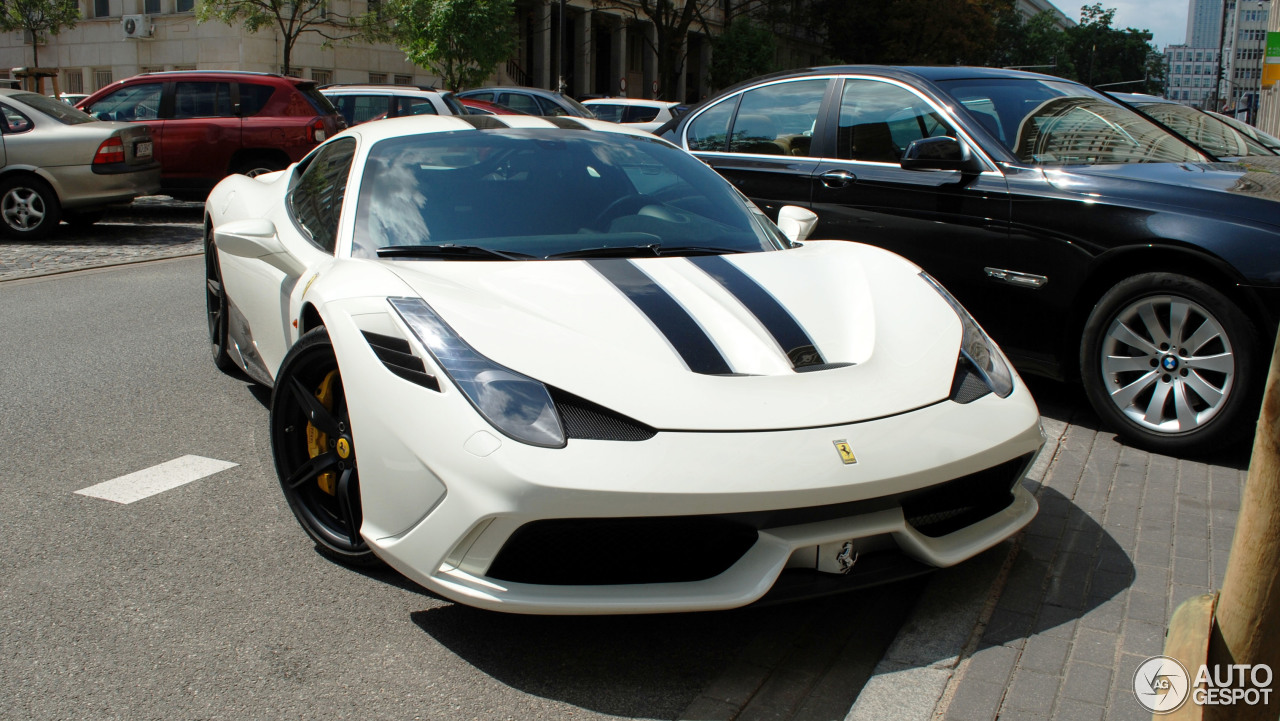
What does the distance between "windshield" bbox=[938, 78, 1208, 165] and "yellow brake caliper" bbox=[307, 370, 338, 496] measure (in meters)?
3.33

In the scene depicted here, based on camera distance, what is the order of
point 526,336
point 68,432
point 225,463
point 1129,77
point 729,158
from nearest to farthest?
1. point 526,336
2. point 225,463
3. point 68,432
4. point 729,158
5. point 1129,77

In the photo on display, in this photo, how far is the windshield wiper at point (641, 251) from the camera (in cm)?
338

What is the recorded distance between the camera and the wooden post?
5.26 ft

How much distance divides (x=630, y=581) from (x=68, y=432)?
121 inches

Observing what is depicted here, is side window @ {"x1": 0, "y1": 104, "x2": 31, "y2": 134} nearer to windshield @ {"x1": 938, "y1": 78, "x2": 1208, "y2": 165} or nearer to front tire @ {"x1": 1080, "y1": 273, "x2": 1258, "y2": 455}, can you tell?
windshield @ {"x1": 938, "y1": 78, "x2": 1208, "y2": 165}

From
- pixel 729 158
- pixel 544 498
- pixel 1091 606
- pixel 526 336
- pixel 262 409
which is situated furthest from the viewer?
pixel 729 158

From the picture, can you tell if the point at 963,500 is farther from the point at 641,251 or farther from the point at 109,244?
the point at 109,244

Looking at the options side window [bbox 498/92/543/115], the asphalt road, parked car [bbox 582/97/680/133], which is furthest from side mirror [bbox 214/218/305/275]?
parked car [bbox 582/97/680/133]

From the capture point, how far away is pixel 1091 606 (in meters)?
2.92

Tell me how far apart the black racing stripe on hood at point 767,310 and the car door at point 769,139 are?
2.54 meters

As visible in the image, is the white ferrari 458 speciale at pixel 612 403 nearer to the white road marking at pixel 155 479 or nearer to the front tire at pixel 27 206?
the white road marking at pixel 155 479

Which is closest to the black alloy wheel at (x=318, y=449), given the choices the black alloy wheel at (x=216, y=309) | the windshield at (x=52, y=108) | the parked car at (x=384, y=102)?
the black alloy wheel at (x=216, y=309)

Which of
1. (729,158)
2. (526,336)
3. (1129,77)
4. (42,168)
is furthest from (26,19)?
(1129,77)

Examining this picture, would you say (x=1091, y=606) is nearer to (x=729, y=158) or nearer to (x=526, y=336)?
(x=526, y=336)
